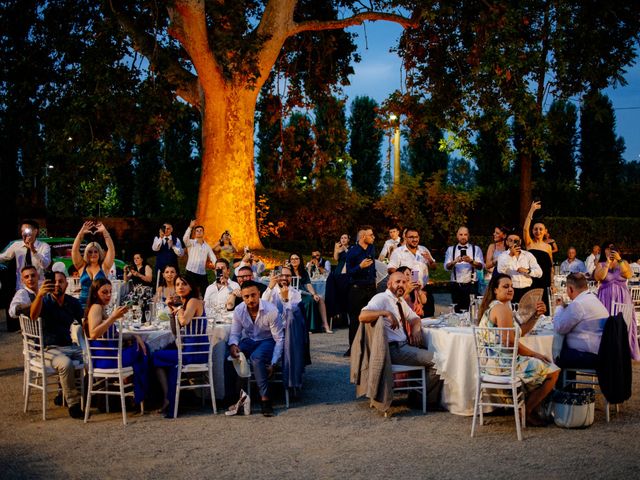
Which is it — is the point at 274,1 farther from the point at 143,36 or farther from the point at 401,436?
the point at 401,436

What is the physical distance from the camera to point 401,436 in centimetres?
652

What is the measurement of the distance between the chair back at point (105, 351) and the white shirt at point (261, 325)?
1.10 meters

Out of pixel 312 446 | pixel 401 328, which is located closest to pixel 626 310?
pixel 401 328

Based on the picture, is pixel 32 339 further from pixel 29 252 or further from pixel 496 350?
pixel 496 350

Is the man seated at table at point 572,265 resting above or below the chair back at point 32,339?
above

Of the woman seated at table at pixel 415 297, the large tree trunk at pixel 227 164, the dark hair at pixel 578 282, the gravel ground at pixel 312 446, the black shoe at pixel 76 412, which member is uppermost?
the large tree trunk at pixel 227 164

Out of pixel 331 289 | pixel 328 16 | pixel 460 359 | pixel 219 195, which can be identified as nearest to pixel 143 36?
pixel 219 195

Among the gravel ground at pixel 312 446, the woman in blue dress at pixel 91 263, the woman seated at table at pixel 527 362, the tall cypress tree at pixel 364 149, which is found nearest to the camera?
the gravel ground at pixel 312 446

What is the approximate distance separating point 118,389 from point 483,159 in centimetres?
2862

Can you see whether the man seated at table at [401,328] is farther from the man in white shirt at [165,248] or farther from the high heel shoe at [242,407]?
the man in white shirt at [165,248]

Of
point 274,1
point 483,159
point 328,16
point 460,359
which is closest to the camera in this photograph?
point 460,359

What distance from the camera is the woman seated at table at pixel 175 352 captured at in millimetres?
7258

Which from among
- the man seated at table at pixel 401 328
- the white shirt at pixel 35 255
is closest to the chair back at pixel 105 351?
the man seated at table at pixel 401 328

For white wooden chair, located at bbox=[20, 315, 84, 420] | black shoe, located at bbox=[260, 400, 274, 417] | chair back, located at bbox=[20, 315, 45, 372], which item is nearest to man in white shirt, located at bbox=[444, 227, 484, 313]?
black shoe, located at bbox=[260, 400, 274, 417]
